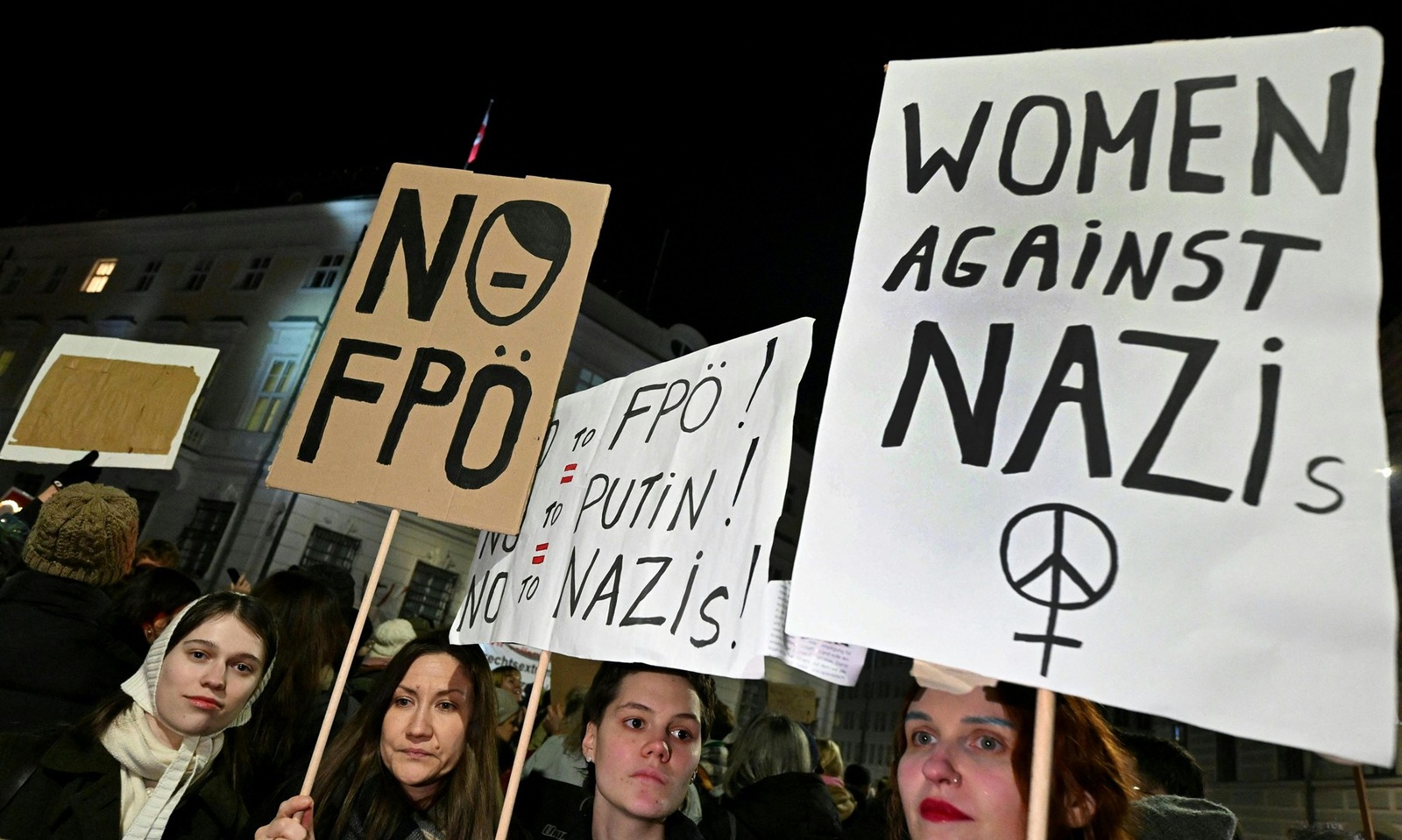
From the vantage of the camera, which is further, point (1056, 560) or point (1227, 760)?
point (1227, 760)

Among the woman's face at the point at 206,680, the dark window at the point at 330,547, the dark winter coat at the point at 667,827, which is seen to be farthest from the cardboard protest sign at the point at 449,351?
the dark window at the point at 330,547

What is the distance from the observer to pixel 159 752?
9.46 feet

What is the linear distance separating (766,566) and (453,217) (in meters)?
1.87

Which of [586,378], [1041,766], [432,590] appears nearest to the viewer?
[1041,766]

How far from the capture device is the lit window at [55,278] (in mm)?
30938

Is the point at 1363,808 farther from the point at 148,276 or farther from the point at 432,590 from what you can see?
the point at 148,276

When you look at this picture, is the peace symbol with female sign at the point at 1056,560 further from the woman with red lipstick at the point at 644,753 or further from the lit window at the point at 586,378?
the lit window at the point at 586,378

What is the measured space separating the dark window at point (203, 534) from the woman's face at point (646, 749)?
22.1 m

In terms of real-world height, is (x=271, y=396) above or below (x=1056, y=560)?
above

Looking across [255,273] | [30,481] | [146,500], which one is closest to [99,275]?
[255,273]

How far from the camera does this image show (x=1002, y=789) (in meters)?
2.11

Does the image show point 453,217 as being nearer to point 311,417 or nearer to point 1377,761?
point 311,417

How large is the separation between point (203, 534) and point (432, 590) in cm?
→ 573

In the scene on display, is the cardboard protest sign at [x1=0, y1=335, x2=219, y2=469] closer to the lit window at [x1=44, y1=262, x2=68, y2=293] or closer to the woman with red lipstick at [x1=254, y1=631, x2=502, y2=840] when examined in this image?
the woman with red lipstick at [x1=254, y1=631, x2=502, y2=840]
